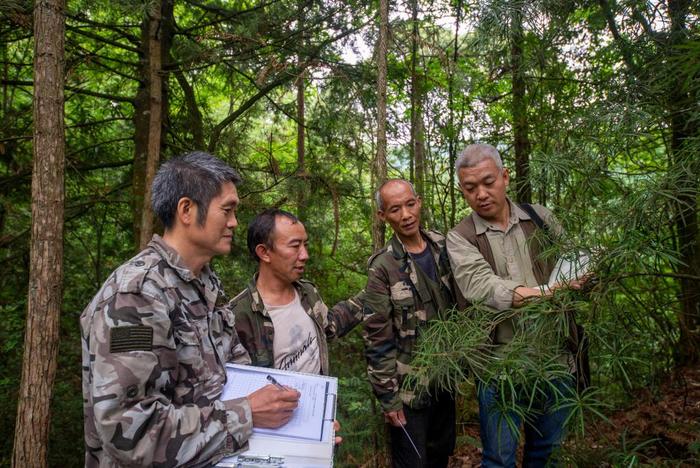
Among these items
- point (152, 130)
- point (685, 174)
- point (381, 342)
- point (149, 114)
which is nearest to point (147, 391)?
point (381, 342)

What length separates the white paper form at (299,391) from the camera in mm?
1953

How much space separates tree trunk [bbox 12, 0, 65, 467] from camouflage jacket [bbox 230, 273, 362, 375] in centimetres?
150

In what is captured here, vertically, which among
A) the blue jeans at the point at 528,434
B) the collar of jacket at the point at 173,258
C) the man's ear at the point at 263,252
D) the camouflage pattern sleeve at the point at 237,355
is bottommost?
the blue jeans at the point at 528,434

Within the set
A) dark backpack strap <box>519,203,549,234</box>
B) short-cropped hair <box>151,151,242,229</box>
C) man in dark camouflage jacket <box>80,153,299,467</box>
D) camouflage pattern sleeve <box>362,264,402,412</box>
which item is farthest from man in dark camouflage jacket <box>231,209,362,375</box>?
dark backpack strap <box>519,203,549,234</box>

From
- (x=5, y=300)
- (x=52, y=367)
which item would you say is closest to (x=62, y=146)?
(x=52, y=367)

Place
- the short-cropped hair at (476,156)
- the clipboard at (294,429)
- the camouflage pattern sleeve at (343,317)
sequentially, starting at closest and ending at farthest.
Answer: the clipboard at (294,429) → the short-cropped hair at (476,156) → the camouflage pattern sleeve at (343,317)

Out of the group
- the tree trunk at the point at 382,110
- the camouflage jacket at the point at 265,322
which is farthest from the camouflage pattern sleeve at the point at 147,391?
the tree trunk at the point at 382,110

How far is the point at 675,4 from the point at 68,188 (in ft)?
20.9

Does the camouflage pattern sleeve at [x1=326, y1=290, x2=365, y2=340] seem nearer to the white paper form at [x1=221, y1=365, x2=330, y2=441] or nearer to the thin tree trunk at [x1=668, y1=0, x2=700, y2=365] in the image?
the white paper form at [x1=221, y1=365, x2=330, y2=441]

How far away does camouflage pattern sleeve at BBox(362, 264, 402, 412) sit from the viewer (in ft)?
10.3

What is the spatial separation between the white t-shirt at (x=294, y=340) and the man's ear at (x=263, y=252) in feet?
0.92

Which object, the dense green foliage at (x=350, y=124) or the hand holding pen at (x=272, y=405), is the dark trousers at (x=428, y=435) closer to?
the dense green foliage at (x=350, y=124)

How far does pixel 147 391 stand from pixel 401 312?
1.89m

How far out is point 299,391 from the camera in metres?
2.10
